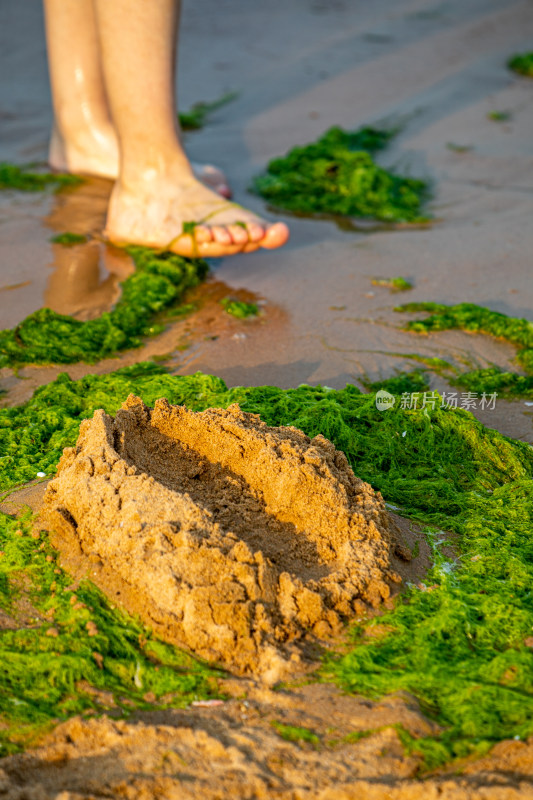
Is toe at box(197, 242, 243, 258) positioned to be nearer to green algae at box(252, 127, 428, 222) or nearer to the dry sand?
the dry sand

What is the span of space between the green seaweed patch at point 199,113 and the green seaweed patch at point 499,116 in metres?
2.34

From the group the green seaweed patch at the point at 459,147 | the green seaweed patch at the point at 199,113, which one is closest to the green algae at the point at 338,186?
the green seaweed patch at the point at 459,147

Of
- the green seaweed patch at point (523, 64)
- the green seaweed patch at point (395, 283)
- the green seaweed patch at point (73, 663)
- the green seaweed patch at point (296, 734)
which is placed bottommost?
the green seaweed patch at point (395, 283)

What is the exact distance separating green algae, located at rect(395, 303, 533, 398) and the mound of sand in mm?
1257

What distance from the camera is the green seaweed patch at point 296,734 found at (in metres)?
1.83

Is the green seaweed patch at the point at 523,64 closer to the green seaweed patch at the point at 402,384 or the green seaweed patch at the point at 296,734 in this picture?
the green seaweed patch at the point at 402,384

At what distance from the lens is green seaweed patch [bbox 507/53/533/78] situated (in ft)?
26.4

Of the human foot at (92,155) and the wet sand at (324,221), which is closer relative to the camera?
the wet sand at (324,221)

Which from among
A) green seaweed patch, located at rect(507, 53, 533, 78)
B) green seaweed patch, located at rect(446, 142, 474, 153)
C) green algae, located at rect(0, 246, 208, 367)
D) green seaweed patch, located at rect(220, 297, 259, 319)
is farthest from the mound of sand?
green seaweed patch, located at rect(507, 53, 533, 78)

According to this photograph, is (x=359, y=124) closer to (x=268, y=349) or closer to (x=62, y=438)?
(x=268, y=349)

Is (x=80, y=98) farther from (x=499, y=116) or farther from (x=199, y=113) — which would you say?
(x=499, y=116)

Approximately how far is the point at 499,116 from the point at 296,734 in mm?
6374

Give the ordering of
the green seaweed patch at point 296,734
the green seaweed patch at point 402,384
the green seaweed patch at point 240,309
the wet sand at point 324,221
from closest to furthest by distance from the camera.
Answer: the green seaweed patch at point 296,734 < the green seaweed patch at point 402,384 < the wet sand at point 324,221 < the green seaweed patch at point 240,309

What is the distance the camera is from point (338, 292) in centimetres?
444
